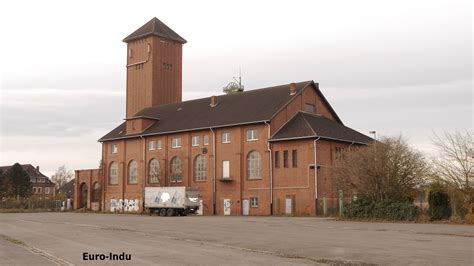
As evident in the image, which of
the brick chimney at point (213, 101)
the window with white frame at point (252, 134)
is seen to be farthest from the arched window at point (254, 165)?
the brick chimney at point (213, 101)

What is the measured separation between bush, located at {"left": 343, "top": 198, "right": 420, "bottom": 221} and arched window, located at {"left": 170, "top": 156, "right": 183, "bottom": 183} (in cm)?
2886

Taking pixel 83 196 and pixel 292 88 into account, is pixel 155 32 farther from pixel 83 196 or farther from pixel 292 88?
pixel 292 88

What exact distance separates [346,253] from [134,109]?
66.2 metres

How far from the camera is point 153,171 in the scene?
68875 millimetres

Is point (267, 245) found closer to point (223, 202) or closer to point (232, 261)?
point (232, 261)

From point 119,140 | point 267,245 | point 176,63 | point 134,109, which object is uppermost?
point 176,63

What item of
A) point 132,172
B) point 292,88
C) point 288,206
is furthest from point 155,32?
point 288,206

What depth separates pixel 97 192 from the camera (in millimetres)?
78250

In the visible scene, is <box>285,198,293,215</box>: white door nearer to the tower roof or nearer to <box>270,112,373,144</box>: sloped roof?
<box>270,112,373,144</box>: sloped roof

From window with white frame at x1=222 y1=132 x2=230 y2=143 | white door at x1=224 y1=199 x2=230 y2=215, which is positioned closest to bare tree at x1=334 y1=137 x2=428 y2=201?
white door at x1=224 y1=199 x2=230 y2=215

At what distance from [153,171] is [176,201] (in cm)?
1555

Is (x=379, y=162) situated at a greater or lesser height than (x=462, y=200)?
greater

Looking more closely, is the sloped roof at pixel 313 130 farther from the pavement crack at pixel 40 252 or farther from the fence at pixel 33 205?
the fence at pixel 33 205

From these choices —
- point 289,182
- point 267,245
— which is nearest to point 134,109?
point 289,182
